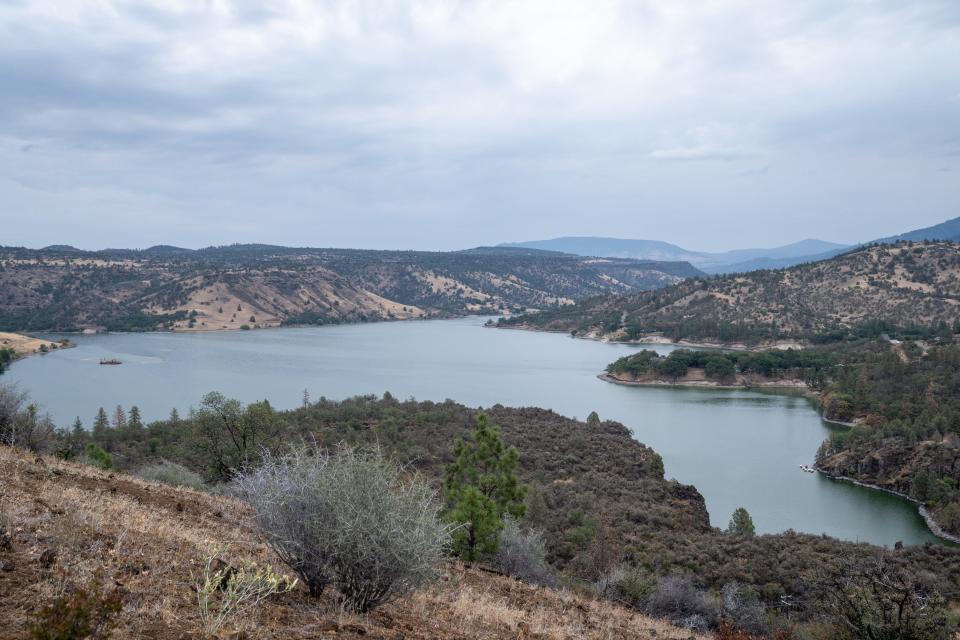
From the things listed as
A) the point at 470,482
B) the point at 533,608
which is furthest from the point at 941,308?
the point at 533,608

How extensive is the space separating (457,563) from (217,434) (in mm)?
12826

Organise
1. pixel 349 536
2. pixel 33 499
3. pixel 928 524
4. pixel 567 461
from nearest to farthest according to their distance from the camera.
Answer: pixel 349 536 < pixel 33 499 < pixel 928 524 < pixel 567 461

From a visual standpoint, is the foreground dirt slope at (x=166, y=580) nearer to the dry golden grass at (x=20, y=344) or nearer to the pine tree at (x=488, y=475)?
the pine tree at (x=488, y=475)

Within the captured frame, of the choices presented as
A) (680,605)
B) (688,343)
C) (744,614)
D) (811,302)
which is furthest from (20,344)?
(811,302)

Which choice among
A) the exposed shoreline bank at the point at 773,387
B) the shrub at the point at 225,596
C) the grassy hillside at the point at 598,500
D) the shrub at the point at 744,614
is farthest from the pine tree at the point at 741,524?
the shrub at the point at 225,596

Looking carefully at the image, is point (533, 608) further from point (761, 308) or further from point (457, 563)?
point (761, 308)

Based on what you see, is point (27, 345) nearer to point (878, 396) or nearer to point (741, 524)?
point (741, 524)

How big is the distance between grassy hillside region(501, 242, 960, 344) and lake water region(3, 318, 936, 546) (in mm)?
10225

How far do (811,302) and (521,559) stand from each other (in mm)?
99362

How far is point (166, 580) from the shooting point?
4750 mm

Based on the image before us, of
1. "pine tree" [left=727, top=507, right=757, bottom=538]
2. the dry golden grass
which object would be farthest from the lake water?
"pine tree" [left=727, top=507, right=757, bottom=538]

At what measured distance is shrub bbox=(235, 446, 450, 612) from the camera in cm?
511

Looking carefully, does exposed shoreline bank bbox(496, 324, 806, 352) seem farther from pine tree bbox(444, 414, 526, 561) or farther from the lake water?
pine tree bbox(444, 414, 526, 561)

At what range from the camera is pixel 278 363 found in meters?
78.6
